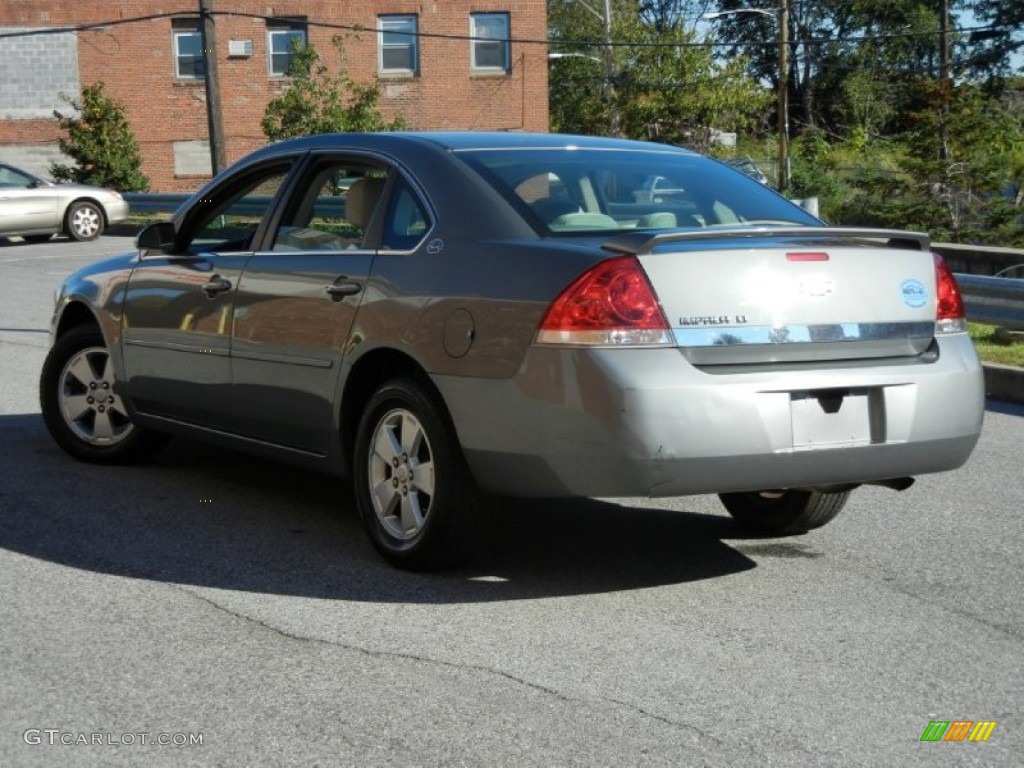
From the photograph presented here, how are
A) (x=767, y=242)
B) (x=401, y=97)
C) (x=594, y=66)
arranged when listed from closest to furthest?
(x=767, y=242) → (x=401, y=97) → (x=594, y=66)

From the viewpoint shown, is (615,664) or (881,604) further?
(881,604)

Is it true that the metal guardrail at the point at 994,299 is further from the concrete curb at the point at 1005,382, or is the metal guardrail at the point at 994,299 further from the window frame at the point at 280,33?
the window frame at the point at 280,33

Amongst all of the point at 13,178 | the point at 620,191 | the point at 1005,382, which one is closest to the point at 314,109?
the point at 13,178

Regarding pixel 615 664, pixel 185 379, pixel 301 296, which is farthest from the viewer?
pixel 185 379

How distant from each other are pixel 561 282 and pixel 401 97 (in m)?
38.3

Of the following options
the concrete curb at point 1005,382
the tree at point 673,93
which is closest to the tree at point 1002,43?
the tree at point 673,93

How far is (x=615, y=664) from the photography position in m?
4.69

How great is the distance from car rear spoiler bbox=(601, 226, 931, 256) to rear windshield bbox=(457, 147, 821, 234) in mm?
332

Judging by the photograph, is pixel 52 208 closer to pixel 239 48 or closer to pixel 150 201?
pixel 150 201

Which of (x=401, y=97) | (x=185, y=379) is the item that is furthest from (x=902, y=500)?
(x=401, y=97)

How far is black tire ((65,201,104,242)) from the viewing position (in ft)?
91.9

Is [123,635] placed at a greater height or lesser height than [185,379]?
lesser

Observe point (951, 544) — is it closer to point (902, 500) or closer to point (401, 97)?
point (902, 500)

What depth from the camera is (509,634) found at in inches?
198
